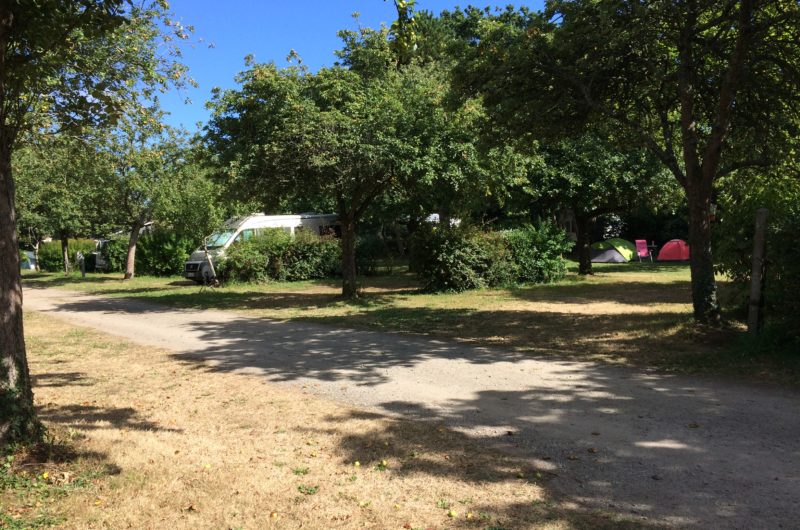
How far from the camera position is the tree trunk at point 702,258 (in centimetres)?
895

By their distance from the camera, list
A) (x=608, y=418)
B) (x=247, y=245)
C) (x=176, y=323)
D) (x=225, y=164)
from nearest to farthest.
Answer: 1. (x=608, y=418)
2. (x=176, y=323)
3. (x=225, y=164)
4. (x=247, y=245)

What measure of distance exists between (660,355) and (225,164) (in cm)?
1007

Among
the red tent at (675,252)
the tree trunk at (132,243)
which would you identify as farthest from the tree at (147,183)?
the red tent at (675,252)

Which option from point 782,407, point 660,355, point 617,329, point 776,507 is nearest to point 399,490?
point 776,507

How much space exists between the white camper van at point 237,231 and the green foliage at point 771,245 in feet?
53.6

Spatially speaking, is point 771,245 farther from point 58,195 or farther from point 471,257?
point 58,195

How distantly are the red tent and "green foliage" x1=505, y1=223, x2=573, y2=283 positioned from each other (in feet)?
43.2

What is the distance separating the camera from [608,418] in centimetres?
509

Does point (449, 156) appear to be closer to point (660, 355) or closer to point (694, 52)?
point (694, 52)

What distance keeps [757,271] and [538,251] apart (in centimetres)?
1048

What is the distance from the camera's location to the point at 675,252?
2873 centimetres

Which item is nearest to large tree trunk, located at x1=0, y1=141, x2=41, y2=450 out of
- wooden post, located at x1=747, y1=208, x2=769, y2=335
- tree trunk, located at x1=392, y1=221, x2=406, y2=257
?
wooden post, located at x1=747, y1=208, x2=769, y2=335

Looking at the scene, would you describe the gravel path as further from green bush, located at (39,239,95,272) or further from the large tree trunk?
green bush, located at (39,239,95,272)

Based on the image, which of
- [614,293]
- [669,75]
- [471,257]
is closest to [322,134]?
[471,257]
